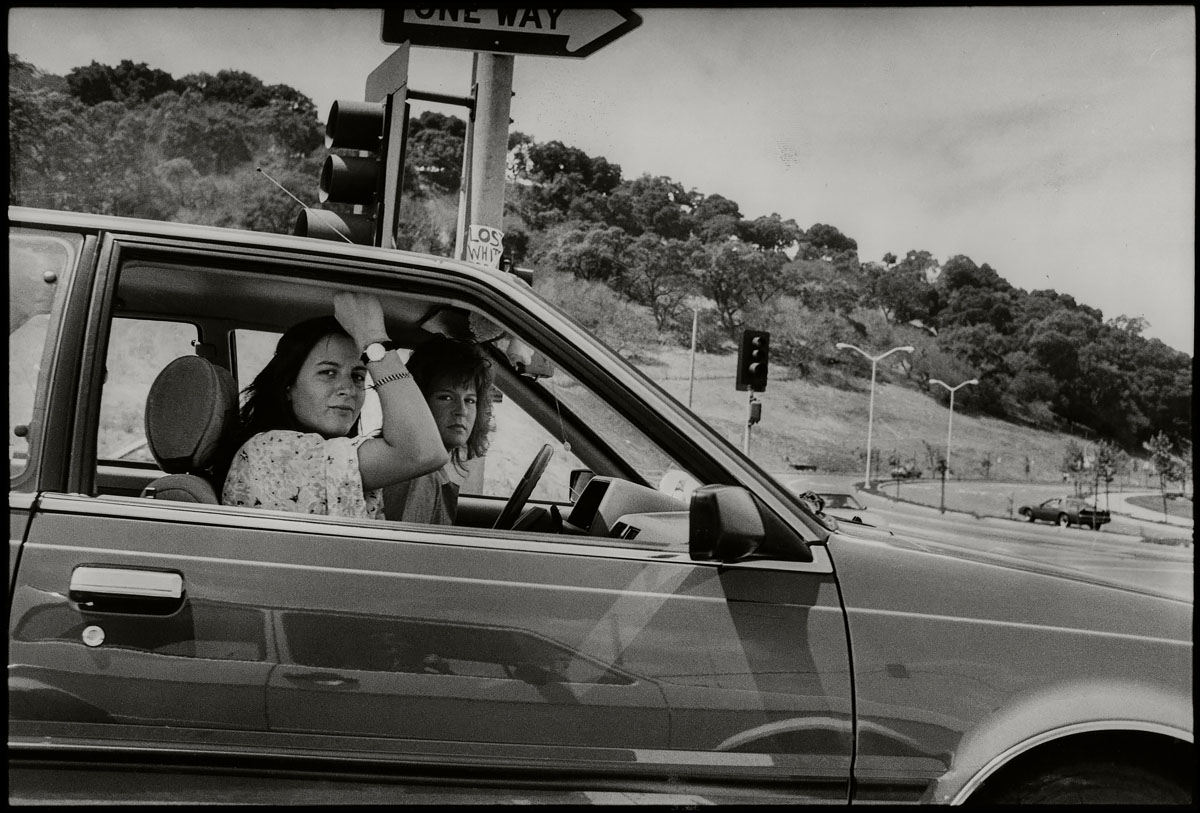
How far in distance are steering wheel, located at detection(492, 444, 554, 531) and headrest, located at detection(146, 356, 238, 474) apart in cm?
73

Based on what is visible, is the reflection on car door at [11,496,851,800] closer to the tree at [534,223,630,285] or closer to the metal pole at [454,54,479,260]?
the metal pole at [454,54,479,260]

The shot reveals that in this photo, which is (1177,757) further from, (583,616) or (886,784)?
(583,616)

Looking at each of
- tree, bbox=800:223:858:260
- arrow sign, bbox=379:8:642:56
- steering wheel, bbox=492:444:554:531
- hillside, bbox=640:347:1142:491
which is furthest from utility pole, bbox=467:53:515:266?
tree, bbox=800:223:858:260

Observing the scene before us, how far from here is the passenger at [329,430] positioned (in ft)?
7.97

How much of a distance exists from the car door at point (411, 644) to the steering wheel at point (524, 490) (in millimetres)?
607

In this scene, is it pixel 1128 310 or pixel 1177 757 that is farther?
pixel 1128 310

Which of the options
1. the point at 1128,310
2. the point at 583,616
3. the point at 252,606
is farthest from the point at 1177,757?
the point at 1128,310

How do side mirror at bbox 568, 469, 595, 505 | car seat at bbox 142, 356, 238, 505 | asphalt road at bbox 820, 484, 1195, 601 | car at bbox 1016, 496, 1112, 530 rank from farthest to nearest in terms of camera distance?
car at bbox 1016, 496, 1112, 530 → asphalt road at bbox 820, 484, 1195, 601 → side mirror at bbox 568, 469, 595, 505 → car seat at bbox 142, 356, 238, 505

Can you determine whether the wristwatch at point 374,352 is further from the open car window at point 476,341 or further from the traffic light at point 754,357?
the traffic light at point 754,357

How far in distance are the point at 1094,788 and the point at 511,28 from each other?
377cm

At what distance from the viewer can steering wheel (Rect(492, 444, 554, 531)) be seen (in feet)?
8.98

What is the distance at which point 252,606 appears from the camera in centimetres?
195

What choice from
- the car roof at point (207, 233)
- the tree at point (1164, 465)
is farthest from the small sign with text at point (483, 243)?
the tree at point (1164, 465)

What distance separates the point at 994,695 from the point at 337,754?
1.29 metres
